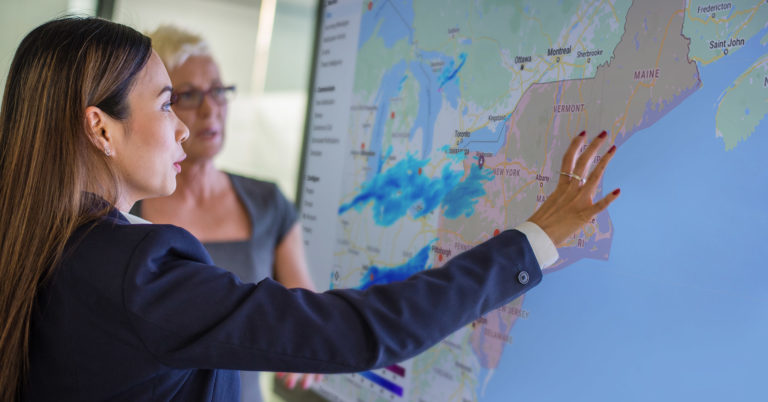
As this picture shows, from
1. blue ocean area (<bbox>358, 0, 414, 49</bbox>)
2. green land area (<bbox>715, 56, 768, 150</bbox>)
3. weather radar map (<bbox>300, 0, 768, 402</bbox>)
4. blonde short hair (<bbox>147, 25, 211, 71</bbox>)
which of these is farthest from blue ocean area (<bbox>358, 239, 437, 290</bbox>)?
blonde short hair (<bbox>147, 25, 211, 71</bbox>)

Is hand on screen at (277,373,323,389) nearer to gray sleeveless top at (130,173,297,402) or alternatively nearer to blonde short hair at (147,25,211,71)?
gray sleeveless top at (130,173,297,402)

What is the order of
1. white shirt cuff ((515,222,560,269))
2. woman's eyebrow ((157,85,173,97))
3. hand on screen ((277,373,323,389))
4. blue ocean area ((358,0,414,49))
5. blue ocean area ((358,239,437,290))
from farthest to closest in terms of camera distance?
hand on screen ((277,373,323,389)) → blue ocean area ((358,0,414,49)) → blue ocean area ((358,239,437,290)) → woman's eyebrow ((157,85,173,97)) → white shirt cuff ((515,222,560,269))

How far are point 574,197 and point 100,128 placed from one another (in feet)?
2.60

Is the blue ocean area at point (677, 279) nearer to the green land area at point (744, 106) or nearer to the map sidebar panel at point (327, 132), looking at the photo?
the green land area at point (744, 106)

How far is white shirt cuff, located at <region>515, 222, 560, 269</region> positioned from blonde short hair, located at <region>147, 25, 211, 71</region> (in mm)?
1269

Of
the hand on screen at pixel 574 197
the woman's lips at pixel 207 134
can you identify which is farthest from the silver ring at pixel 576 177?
the woman's lips at pixel 207 134

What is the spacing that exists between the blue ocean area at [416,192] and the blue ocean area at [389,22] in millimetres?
321

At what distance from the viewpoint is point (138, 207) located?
5.55 ft

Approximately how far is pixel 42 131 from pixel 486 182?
2.67 feet

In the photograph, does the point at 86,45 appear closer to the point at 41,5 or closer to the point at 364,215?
the point at 364,215

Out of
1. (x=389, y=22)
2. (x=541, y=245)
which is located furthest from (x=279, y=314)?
(x=389, y=22)

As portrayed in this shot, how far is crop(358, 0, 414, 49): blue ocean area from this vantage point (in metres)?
1.44

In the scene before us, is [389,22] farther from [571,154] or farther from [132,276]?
[132,276]

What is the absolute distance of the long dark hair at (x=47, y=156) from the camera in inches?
35.6
